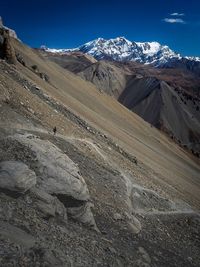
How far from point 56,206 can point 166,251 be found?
6.41 meters

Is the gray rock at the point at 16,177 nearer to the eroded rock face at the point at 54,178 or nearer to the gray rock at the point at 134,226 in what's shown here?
the eroded rock face at the point at 54,178

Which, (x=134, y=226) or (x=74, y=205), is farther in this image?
(x=134, y=226)

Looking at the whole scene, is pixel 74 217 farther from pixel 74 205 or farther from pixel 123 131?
pixel 123 131

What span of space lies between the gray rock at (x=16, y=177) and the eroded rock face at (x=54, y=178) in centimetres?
61

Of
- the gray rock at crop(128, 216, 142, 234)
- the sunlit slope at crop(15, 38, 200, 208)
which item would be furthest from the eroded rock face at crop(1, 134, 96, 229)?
the sunlit slope at crop(15, 38, 200, 208)

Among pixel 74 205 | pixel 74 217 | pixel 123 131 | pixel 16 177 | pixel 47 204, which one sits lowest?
pixel 74 217

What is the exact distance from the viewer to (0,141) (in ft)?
59.5

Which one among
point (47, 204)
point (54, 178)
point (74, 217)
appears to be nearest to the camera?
point (47, 204)

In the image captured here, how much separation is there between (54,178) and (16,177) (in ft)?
6.86

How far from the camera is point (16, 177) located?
15.2 meters

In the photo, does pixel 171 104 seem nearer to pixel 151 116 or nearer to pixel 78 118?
pixel 151 116

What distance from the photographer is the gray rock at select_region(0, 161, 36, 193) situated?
1500cm

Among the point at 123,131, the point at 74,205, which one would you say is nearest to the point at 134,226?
the point at 74,205

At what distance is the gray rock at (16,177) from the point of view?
15000 mm
